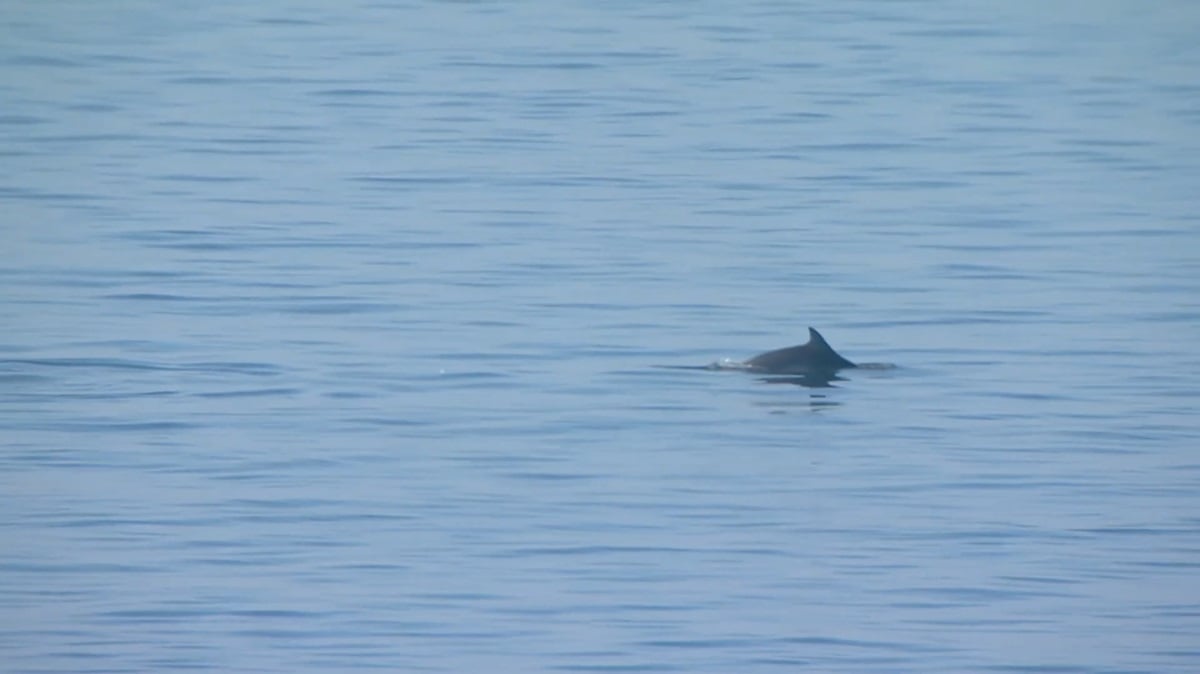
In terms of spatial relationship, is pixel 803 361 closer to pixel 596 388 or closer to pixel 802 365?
pixel 802 365

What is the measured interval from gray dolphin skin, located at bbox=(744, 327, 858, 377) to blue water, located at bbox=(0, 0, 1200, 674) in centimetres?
30

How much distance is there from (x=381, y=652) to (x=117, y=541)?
7.56 ft

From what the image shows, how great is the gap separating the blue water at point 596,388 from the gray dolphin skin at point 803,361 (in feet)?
0.99

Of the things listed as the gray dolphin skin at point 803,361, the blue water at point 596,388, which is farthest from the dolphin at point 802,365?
the blue water at point 596,388

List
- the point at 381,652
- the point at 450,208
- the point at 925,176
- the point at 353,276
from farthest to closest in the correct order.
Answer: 1. the point at 925,176
2. the point at 450,208
3. the point at 353,276
4. the point at 381,652

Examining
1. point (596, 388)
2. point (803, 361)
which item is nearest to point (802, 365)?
point (803, 361)

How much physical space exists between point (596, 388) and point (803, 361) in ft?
4.50

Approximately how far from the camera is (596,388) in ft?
57.0

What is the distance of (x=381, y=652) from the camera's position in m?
11.5

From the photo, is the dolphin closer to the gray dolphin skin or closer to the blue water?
the gray dolphin skin

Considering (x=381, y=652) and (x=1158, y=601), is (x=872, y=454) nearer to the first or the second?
(x=1158, y=601)

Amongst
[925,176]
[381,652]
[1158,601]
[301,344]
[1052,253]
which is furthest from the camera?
[925,176]

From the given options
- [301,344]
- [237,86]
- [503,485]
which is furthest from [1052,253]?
[237,86]

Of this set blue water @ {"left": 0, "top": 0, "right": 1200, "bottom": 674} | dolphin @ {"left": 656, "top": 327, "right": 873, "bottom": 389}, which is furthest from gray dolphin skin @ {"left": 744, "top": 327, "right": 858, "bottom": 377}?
blue water @ {"left": 0, "top": 0, "right": 1200, "bottom": 674}
